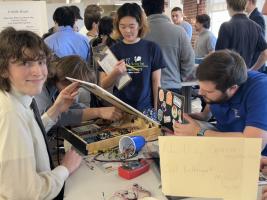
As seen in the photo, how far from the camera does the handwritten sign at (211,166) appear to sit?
2.80ft

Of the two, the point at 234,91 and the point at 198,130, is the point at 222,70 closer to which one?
the point at 234,91

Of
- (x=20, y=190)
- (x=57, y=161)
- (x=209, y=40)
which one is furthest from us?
(x=209, y=40)

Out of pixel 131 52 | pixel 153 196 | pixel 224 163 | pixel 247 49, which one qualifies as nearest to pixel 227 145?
pixel 224 163

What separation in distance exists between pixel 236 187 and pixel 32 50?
826 mm

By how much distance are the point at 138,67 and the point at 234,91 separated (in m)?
0.78

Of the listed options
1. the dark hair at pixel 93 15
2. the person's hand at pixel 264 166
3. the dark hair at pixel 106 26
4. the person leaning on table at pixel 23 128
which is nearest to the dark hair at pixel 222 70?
the person's hand at pixel 264 166

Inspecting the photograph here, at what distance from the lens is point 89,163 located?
1.37m

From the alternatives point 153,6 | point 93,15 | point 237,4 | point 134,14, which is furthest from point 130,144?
point 93,15


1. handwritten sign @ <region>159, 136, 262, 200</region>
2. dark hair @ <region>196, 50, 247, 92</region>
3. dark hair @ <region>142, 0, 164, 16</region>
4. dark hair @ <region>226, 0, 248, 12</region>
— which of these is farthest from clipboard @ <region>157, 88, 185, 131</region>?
dark hair @ <region>226, 0, 248, 12</region>

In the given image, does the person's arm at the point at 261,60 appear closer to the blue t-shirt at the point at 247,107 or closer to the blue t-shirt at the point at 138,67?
the blue t-shirt at the point at 138,67

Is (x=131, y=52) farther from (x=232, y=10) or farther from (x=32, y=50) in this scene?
(x=232, y=10)

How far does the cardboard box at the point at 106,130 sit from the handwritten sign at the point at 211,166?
0.59m

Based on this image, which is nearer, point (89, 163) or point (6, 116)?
point (6, 116)

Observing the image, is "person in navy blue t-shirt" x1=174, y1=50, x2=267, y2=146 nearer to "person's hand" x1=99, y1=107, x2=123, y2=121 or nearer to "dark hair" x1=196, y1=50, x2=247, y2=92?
"dark hair" x1=196, y1=50, x2=247, y2=92
